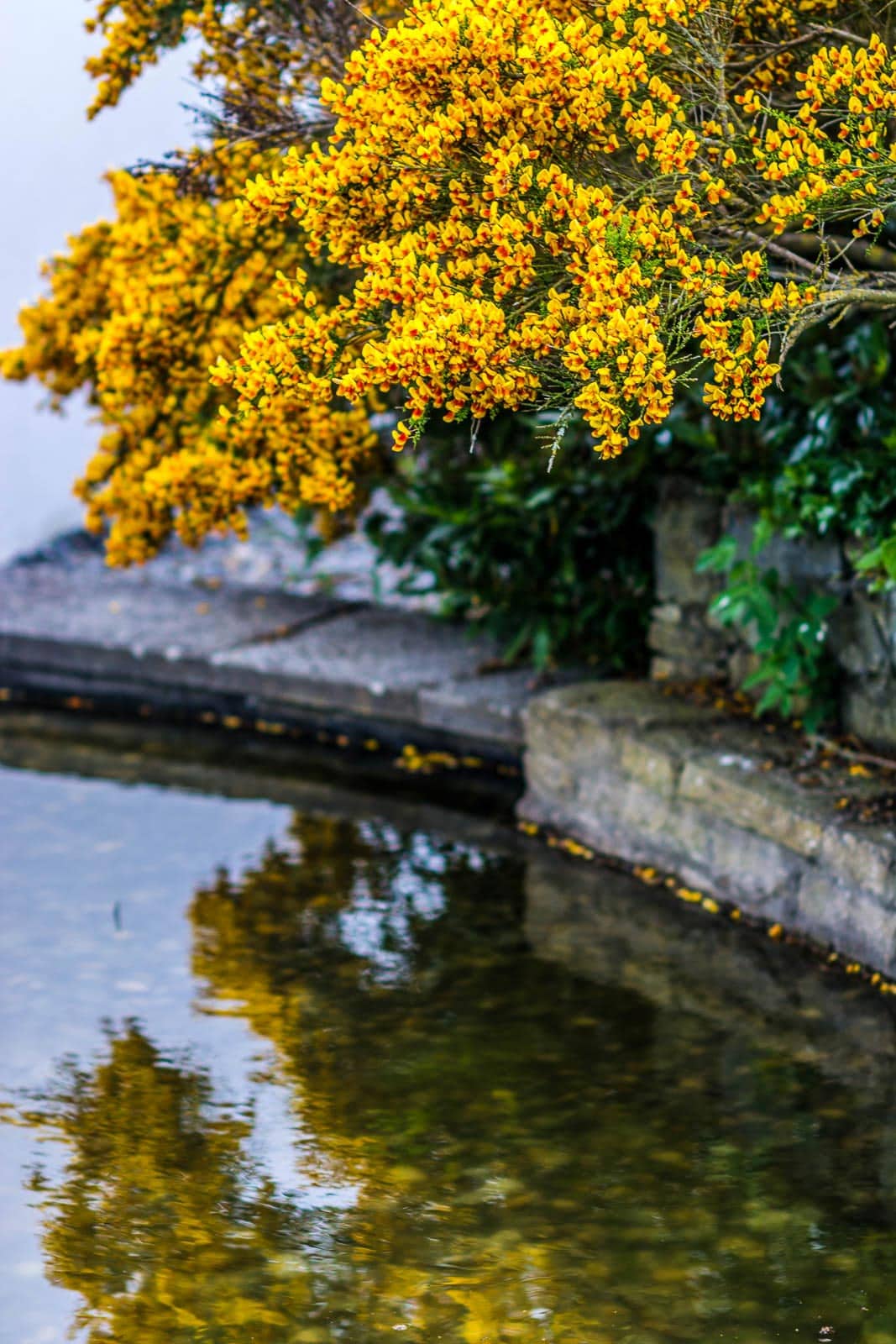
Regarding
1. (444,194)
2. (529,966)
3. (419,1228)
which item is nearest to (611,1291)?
(419,1228)

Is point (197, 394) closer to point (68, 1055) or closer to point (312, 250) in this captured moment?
point (312, 250)

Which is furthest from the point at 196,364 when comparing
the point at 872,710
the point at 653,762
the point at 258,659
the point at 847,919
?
the point at 258,659

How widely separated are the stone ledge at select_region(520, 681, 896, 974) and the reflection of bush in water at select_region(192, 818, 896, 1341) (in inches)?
17.5

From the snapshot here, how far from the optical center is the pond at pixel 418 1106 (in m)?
2.90

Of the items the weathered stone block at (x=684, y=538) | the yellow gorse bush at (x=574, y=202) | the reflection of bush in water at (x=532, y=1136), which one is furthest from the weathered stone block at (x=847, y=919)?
the yellow gorse bush at (x=574, y=202)

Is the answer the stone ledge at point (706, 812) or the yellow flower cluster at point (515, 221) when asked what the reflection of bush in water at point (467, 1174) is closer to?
the stone ledge at point (706, 812)

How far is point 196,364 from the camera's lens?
4324 mm

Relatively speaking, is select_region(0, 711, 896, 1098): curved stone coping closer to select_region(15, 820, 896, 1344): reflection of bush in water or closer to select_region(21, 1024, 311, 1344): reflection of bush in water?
select_region(15, 820, 896, 1344): reflection of bush in water

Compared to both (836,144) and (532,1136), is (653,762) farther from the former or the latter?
(836,144)

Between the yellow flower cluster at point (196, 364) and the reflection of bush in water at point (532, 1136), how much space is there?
116cm

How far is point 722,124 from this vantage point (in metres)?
3.06

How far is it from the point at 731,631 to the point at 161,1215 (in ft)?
8.77

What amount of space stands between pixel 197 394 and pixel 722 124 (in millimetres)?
1724

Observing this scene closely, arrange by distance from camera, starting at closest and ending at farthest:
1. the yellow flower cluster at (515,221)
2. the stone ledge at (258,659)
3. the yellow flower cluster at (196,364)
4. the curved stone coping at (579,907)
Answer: the yellow flower cluster at (515,221) < the curved stone coping at (579,907) < the yellow flower cluster at (196,364) < the stone ledge at (258,659)
